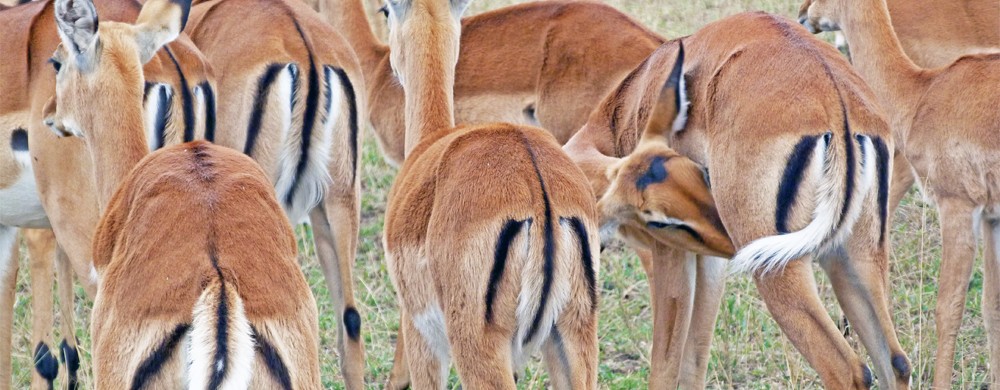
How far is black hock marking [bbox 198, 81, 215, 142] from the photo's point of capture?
4.46m

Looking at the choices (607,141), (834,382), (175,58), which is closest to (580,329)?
(834,382)

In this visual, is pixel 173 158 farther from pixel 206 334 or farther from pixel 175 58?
pixel 175 58

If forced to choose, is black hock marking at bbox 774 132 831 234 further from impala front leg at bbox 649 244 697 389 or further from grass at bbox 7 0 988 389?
grass at bbox 7 0 988 389

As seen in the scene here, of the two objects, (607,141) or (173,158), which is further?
(607,141)

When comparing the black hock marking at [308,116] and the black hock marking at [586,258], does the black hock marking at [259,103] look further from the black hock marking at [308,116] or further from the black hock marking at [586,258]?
the black hock marking at [586,258]

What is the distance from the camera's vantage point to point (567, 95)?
18.0 feet

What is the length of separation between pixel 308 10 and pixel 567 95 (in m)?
1.11

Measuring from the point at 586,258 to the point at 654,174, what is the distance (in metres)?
0.84

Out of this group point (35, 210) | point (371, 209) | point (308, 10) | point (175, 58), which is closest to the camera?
point (175, 58)

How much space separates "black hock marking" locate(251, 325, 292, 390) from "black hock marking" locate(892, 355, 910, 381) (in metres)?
1.85

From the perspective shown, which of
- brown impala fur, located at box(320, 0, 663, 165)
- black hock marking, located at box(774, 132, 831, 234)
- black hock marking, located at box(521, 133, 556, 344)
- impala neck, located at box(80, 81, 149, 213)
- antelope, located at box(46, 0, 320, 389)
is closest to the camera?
antelope, located at box(46, 0, 320, 389)

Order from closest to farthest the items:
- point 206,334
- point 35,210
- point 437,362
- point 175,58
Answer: point 206,334
point 437,362
point 175,58
point 35,210

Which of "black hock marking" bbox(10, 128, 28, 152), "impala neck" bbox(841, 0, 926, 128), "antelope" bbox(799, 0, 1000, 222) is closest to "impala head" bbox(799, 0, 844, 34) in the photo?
"impala neck" bbox(841, 0, 926, 128)

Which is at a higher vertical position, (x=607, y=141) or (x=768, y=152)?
(x=768, y=152)
